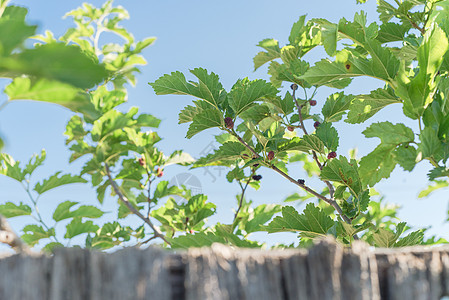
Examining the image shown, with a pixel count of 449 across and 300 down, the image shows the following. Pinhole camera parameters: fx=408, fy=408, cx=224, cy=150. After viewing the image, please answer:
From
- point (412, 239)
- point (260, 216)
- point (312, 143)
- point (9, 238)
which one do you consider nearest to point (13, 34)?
point (9, 238)

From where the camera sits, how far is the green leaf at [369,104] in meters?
1.34

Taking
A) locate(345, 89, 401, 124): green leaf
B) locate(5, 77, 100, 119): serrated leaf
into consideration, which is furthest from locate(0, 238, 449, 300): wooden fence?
locate(345, 89, 401, 124): green leaf

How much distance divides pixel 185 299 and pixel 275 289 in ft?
0.41

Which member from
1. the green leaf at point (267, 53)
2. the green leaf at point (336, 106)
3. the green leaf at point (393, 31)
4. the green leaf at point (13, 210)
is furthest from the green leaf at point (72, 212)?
the green leaf at point (393, 31)

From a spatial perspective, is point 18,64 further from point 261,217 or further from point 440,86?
point 261,217

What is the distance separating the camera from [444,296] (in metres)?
0.63

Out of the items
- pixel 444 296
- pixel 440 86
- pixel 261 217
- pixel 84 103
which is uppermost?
pixel 440 86

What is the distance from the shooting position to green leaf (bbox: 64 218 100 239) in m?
1.61

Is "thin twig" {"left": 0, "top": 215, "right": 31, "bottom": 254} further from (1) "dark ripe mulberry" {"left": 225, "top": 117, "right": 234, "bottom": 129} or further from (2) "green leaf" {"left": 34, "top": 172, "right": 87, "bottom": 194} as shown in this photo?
(2) "green leaf" {"left": 34, "top": 172, "right": 87, "bottom": 194}

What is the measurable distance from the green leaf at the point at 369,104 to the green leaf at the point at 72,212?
121cm

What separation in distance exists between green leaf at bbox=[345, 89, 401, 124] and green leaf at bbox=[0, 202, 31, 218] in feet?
5.47

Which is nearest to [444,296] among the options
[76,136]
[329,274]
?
[329,274]

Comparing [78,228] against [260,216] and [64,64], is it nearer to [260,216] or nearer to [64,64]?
[260,216]

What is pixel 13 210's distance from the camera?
210 cm
